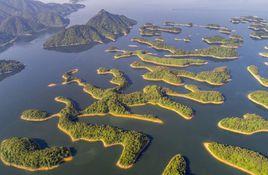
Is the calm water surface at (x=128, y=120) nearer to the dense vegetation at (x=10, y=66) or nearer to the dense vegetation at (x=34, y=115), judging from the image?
the dense vegetation at (x=34, y=115)

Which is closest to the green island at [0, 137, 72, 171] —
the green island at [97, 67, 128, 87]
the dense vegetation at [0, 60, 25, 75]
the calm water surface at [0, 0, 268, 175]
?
the calm water surface at [0, 0, 268, 175]

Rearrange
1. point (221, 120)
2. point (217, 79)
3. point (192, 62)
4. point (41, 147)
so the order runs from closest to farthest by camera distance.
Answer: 1. point (41, 147)
2. point (221, 120)
3. point (217, 79)
4. point (192, 62)

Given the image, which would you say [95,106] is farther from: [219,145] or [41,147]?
[219,145]

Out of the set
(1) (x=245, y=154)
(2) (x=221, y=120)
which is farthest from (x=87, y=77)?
(1) (x=245, y=154)

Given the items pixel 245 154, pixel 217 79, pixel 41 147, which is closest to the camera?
pixel 245 154

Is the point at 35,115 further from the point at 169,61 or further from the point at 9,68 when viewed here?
the point at 169,61

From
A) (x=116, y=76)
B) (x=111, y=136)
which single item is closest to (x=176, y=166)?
(x=111, y=136)

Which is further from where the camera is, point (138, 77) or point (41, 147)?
point (138, 77)
